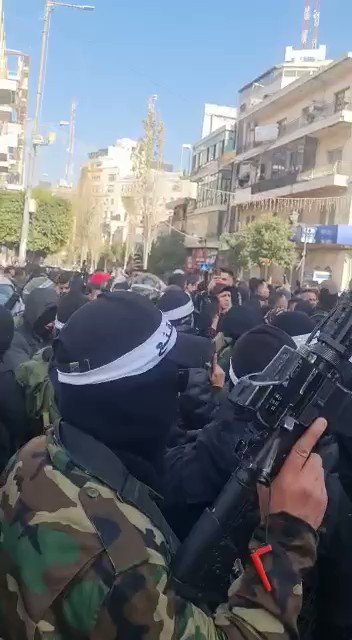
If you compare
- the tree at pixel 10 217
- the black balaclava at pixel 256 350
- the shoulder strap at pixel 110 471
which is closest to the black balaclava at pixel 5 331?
the black balaclava at pixel 256 350

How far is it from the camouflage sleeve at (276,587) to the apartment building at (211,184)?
4314 centimetres

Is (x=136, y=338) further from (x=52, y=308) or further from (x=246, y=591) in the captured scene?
(x=52, y=308)

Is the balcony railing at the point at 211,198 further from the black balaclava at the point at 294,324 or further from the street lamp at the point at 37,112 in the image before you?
the black balaclava at the point at 294,324

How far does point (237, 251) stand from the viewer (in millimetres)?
33188

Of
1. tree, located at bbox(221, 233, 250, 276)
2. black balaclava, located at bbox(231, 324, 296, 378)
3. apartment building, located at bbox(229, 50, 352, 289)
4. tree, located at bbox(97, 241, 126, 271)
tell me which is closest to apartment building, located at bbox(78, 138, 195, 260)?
tree, located at bbox(97, 241, 126, 271)

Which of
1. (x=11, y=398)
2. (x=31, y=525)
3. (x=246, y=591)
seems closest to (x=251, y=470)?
(x=246, y=591)

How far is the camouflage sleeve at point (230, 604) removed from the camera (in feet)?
4.31

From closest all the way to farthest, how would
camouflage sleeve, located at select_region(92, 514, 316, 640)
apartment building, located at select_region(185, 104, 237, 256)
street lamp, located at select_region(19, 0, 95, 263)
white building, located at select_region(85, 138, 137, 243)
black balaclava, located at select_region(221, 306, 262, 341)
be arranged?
camouflage sleeve, located at select_region(92, 514, 316, 640) → black balaclava, located at select_region(221, 306, 262, 341) → street lamp, located at select_region(19, 0, 95, 263) → apartment building, located at select_region(185, 104, 237, 256) → white building, located at select_region(85, 138, 137, 243)

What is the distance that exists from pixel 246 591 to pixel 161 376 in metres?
0.53

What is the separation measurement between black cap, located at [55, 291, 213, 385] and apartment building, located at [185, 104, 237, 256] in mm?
42860

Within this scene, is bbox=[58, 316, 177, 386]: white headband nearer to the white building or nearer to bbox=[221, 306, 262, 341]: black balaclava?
bbox=[221, 306, 262, 341]: black balaclava

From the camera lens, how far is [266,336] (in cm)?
275

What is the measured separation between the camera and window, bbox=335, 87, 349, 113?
29.8 metres

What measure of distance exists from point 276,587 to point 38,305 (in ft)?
14.2
